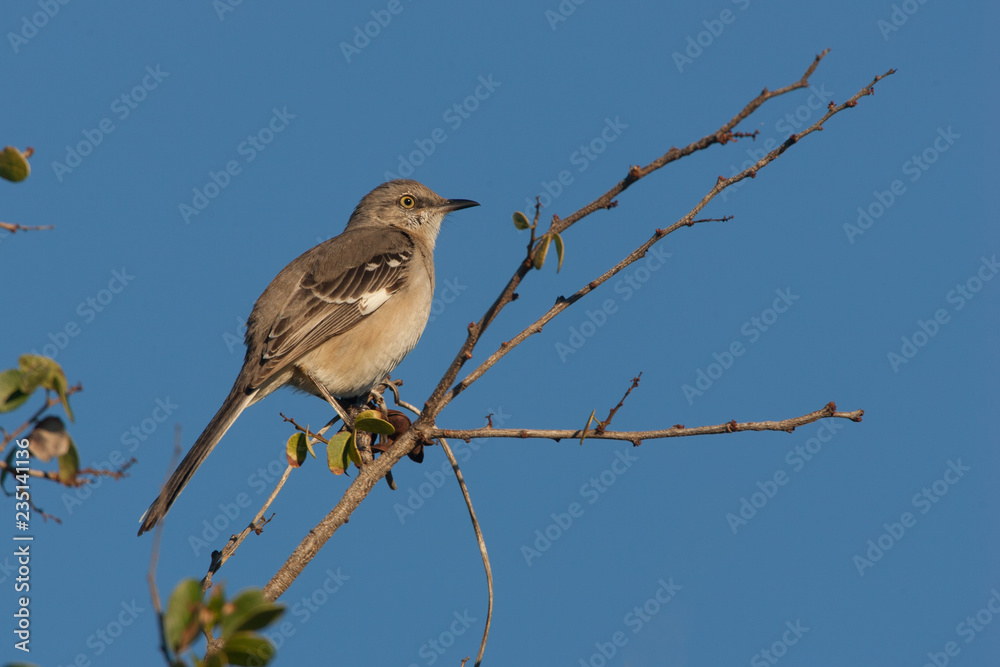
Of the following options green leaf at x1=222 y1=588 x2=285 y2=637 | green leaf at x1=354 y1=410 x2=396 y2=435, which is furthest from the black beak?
green leaf at x1=222 y1=588 x2=285 y2=637

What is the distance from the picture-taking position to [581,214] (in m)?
3.63

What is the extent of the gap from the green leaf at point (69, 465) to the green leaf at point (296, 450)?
184cm

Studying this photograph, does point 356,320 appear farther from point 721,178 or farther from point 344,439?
point 721,178

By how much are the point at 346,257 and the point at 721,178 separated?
436 centimetres

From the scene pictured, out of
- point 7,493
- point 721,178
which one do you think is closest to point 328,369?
point 721,178

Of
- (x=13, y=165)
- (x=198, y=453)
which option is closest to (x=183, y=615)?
(x=13, y=165)

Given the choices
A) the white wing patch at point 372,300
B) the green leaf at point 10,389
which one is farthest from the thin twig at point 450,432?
the white wing patch at point 372,300

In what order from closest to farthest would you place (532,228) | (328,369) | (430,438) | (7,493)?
(7,493) → (532,228) → (430,438) → (328,369)

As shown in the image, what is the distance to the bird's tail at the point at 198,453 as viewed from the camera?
492cm

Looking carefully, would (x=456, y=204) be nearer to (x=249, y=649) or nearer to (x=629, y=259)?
(x=629, y=259)

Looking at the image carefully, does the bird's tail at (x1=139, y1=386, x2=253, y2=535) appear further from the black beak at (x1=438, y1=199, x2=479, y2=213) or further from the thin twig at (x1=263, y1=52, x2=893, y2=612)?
the black beak at (x1=438, y1=199, x2=479, y2=213)

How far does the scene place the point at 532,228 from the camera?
11.9ft

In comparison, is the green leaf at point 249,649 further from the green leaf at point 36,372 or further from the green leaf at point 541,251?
the green leaf at point 541,251

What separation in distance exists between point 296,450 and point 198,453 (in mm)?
1800
